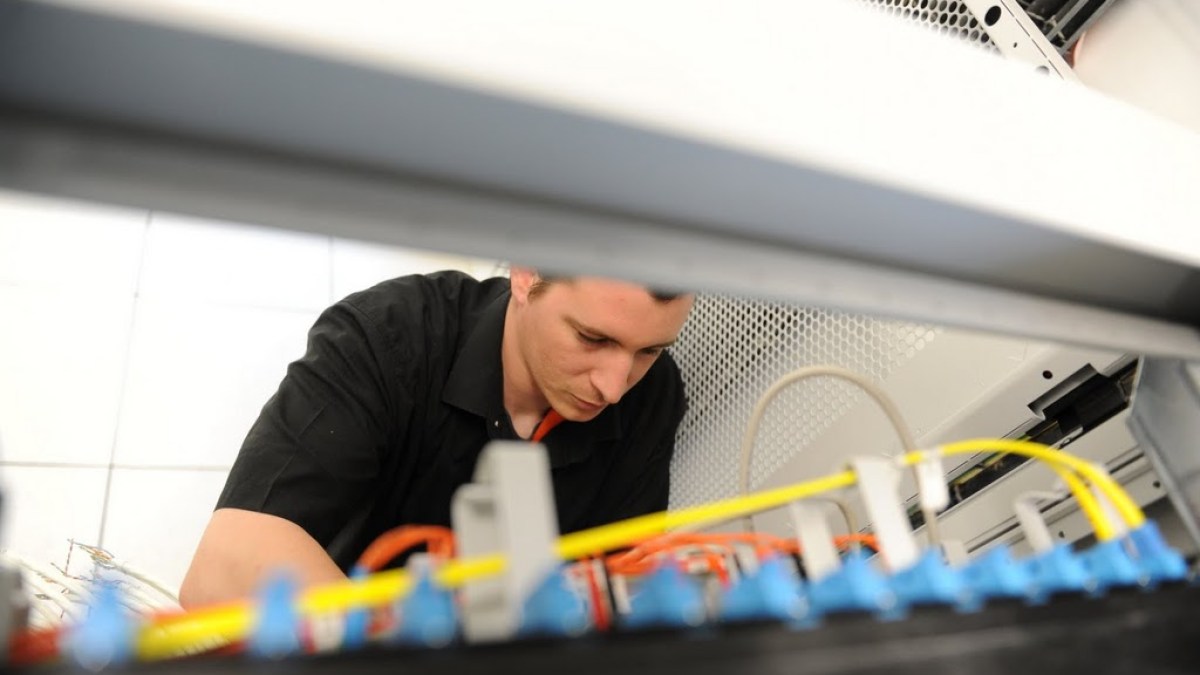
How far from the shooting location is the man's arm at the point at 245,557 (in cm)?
91

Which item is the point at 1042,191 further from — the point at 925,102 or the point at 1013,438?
the point at 1013,438

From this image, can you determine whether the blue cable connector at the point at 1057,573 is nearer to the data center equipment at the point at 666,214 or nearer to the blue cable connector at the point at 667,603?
the data center equipment at the point at 666,214

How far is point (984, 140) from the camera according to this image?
0.43m

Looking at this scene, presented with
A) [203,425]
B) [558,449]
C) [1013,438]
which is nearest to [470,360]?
[558,449]

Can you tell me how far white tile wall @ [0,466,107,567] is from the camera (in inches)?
66.9

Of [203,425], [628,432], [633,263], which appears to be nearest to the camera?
[633,263]

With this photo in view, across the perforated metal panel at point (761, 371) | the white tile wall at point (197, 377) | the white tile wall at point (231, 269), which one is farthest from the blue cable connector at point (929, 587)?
the white tile wall at point (231, 269)

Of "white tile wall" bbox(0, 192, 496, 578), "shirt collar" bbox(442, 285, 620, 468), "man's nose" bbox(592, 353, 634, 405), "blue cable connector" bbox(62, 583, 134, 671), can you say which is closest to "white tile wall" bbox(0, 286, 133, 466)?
"white tile wall" bbox(0, 192, 496, 578)

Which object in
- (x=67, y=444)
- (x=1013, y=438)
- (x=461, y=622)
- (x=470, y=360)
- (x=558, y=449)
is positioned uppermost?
(x=67, y=444)

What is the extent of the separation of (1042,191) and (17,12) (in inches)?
19.3

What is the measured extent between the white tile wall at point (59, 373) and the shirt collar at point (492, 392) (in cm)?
121

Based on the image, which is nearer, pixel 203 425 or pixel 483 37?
pixel 483 37

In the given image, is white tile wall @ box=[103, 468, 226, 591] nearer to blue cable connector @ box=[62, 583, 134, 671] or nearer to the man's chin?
the man's chin

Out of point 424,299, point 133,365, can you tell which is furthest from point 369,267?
point 424,299
